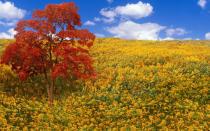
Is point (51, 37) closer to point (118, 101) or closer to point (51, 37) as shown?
point (51, 37)

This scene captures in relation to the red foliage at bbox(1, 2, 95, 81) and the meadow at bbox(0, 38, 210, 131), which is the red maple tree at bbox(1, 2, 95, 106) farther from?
the meadow at bbox(0, 38, 210, 131)

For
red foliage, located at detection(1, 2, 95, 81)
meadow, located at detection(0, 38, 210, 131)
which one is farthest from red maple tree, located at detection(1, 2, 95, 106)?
meadow, located at detection(0, 38, 210, 131)

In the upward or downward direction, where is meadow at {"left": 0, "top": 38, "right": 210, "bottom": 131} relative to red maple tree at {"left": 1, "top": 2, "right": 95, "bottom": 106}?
downward

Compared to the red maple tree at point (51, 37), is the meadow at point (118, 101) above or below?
below

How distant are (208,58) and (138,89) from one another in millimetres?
10677

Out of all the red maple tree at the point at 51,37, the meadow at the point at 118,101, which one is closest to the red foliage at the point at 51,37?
the red maple tree at the point at 51,37

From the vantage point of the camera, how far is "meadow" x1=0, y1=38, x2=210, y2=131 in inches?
431

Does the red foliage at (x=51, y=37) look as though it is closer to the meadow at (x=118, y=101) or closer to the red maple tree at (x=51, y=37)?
the red maple tree at (x=51, y=37)

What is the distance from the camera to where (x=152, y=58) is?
2170cm

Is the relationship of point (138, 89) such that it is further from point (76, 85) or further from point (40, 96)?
point (40, 96)

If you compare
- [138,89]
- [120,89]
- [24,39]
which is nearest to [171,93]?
[138,89]

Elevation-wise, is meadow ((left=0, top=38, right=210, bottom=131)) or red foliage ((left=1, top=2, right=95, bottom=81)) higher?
red foliage ((left=1, top=2, right=95, bottom=81))

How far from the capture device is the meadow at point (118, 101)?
35.9ft

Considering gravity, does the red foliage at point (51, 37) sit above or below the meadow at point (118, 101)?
above
